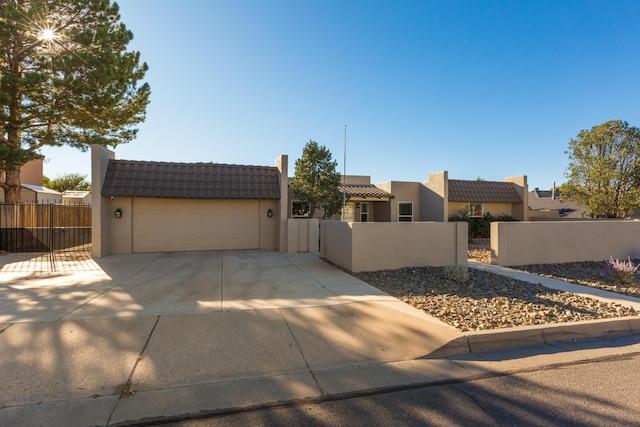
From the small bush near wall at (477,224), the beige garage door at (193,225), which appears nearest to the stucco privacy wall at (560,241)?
the small bush near wall at (477,224)

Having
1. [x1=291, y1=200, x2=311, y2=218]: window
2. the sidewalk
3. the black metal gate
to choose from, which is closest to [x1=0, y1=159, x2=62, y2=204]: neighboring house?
the black metal gate

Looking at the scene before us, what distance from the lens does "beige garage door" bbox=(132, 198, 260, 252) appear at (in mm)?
13203

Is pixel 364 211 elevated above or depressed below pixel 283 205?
below

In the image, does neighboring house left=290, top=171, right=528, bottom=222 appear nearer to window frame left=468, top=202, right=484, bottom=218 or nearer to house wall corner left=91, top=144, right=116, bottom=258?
→ window frame left=468, top=202, right=484, bottom=218

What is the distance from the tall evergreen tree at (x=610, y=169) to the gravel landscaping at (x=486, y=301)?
49.7ft

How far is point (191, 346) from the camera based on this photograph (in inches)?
171

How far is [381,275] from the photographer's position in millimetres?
8727

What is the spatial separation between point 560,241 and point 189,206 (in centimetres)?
1407

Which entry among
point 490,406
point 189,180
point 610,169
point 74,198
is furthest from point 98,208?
point 610,169

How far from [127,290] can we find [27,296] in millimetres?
1704

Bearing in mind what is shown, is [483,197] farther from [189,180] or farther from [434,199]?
[189,180]

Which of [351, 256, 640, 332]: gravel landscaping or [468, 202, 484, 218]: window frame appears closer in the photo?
[351, 256, 640, 332]: gravel landscaping

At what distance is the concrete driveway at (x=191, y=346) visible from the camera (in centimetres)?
328

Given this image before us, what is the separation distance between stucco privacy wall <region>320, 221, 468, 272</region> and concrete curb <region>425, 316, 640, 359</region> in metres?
4.68
